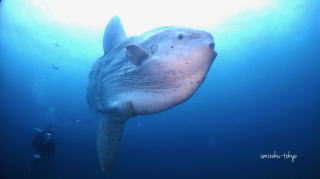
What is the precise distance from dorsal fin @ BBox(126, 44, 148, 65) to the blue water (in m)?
14.9

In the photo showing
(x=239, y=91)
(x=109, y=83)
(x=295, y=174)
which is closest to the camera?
(x=109, y=83)

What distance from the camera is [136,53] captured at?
10.1 feet

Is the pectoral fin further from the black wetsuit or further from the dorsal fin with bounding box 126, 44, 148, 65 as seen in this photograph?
the black wetsuit

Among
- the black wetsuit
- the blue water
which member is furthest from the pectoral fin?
the blue water

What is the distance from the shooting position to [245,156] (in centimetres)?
3772

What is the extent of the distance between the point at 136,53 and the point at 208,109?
40697 millimetres

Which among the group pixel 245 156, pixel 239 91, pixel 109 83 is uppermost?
pixel 109 83

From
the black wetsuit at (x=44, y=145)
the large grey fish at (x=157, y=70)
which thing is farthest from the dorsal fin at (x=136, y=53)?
the black wetsuit at (x=44, y=145)

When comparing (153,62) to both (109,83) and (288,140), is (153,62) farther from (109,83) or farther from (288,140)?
(288,140)

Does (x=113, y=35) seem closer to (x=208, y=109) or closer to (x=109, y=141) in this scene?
(x=109, y=141)

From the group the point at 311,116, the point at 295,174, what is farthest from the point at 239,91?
the point at 295,174

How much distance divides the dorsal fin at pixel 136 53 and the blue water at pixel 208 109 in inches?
587

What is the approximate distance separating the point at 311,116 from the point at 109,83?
36.1 meters

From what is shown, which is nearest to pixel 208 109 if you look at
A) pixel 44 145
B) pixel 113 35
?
pixel 44 145
